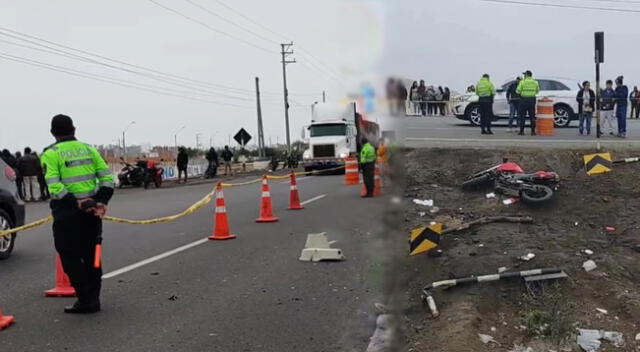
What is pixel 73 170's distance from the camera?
21.0 feet

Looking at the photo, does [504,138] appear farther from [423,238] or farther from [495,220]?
[423,238]

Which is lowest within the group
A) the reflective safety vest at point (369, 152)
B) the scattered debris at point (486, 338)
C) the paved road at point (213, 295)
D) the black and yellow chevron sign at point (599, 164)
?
the scattered debris at point (486, 338)

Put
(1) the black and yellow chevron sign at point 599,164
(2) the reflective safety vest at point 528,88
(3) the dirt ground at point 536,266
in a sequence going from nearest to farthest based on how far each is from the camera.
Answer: (3) the dirt ground at point 536,266 → (1) the black and yellow chevron sign at point 599,164 → (2) the reflective safety vest at point 528,88

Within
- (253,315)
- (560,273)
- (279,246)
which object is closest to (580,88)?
(279,246)

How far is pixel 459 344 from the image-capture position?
5.31m

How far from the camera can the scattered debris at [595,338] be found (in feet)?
18.3

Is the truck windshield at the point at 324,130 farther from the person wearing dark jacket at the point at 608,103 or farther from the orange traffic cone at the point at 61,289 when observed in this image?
the orange traffic cone at the point at 61,289

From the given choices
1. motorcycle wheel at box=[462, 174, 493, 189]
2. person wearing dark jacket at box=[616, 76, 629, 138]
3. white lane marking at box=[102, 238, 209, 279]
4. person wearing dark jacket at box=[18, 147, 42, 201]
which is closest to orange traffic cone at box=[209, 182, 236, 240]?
white lane marking at box=[102, 238, 209, 279]

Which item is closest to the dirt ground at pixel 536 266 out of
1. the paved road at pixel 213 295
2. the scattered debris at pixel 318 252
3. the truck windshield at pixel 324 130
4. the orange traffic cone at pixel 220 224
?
the paved road at pixel 213 295

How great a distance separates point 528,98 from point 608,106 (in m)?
2.77

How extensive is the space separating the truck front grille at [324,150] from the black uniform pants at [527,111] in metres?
12.0

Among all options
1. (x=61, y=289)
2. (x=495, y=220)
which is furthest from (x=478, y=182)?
(x=61, y=289)

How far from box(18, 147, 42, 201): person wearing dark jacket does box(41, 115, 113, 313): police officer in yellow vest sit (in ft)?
56.9

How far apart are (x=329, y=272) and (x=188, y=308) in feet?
6.93
